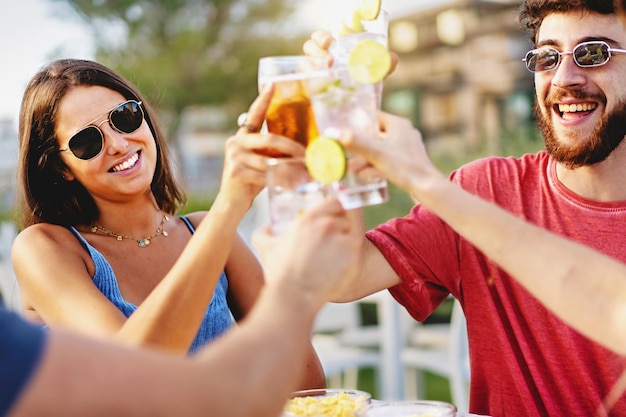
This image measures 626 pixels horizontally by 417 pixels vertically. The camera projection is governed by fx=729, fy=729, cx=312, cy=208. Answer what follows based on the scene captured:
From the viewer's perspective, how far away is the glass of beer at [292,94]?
1580 millimetres

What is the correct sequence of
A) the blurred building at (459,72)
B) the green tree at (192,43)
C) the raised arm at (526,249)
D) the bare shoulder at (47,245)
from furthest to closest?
the green tree at (192,43) → the blurred building at (459,72) → the bare shoulder at (47,245) → the raised arm at (526,249)

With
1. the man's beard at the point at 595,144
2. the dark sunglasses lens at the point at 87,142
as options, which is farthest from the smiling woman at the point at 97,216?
the man's beard at the point at 595,144

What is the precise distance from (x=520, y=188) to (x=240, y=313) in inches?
42.0

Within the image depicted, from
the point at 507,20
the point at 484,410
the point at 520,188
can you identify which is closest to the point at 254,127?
the point at 520,188

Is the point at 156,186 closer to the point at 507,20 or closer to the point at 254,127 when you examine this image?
the point at 254,127

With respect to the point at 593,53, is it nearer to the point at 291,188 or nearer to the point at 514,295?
the point at 514,295

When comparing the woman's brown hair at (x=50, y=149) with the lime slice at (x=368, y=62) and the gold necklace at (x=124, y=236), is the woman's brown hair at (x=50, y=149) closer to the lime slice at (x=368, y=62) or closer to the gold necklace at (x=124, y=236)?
the gold necklace at (x=124, y=236)

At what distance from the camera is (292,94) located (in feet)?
5.21

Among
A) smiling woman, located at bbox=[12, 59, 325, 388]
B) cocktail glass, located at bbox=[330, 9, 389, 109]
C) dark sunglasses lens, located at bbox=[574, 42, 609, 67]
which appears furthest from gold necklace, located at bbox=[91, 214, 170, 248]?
dark sunglasses lens, located at bbox=[574, 42, 609, 67]

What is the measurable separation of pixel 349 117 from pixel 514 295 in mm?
987

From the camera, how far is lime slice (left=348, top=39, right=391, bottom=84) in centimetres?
155

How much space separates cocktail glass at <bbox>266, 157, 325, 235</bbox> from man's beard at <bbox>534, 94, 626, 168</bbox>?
1.09 metres

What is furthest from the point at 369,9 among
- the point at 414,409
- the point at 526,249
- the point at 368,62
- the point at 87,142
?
the point at 87,142

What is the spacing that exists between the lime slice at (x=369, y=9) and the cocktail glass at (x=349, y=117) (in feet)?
0.98
